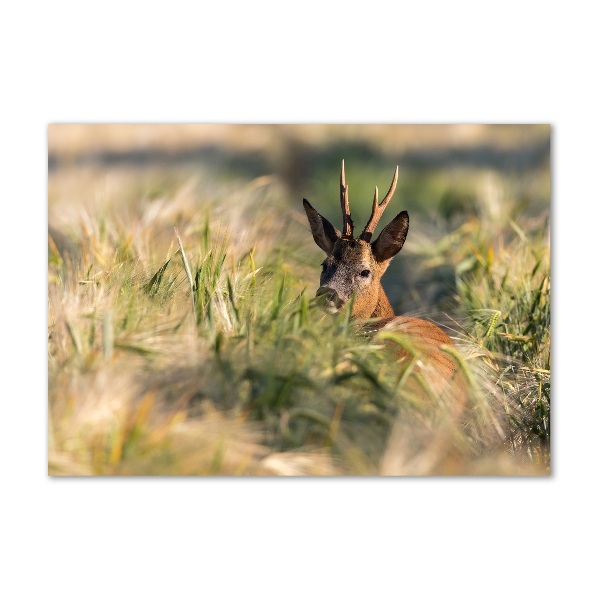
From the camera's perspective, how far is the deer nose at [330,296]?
7.23 m

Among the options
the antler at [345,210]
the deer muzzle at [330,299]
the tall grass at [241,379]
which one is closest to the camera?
the tall grass at [241,379]

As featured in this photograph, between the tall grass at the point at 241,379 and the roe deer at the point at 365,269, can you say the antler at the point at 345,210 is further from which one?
the tall grass at the point at 241,379

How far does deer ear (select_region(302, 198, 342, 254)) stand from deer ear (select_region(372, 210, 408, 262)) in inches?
10.0

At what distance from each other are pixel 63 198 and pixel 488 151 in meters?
2.66

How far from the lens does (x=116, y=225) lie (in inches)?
303

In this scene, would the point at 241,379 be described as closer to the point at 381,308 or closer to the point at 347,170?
the point at 381,308

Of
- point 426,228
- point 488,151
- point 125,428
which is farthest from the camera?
point 426,228

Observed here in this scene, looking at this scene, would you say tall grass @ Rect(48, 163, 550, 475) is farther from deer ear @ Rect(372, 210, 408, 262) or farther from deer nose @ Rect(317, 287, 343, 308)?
deer ear @ Rect(372, 210, 408, 262)

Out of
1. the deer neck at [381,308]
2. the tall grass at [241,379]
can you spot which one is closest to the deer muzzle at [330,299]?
the tall grass at [241,379]

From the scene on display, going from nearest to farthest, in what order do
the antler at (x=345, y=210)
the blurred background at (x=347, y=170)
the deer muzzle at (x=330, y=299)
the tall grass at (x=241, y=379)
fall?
the tall grass at (x=241, y=379)
the deer muzzle at (x=330, y=299)
the antler at (x=345, y=210)
the blurred background at (x=347, y=170)

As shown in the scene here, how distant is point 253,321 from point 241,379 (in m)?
0.42

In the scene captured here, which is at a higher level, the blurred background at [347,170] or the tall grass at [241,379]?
the blurred background at [347,170]
